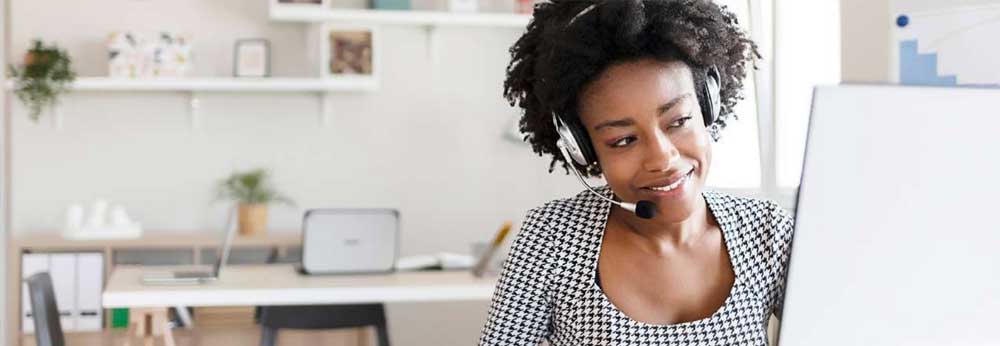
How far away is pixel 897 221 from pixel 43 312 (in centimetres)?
282

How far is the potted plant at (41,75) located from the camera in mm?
4777

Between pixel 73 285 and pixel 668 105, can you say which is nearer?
pixel 668 105

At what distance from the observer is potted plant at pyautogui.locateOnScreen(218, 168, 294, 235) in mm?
4934

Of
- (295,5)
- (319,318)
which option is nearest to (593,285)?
(319,318)

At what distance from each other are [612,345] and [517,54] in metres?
0.35

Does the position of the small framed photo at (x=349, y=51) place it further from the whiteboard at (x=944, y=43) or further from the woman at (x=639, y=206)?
the woman at (x=639, y=206)

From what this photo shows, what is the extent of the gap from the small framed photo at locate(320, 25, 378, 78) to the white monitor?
13.9 ft

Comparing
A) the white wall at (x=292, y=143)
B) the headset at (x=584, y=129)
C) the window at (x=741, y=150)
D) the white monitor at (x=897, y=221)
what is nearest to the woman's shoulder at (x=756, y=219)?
the headset at (x=584, y=129)

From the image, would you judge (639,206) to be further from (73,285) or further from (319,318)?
(73,285)

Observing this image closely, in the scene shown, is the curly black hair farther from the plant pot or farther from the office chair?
the plant pot

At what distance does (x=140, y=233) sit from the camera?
484cm

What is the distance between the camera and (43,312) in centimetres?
311

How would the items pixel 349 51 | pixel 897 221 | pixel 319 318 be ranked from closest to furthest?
pixel 897 221
pixel 319 318
pixel 349 51

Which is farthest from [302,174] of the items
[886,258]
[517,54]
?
[886,258]
